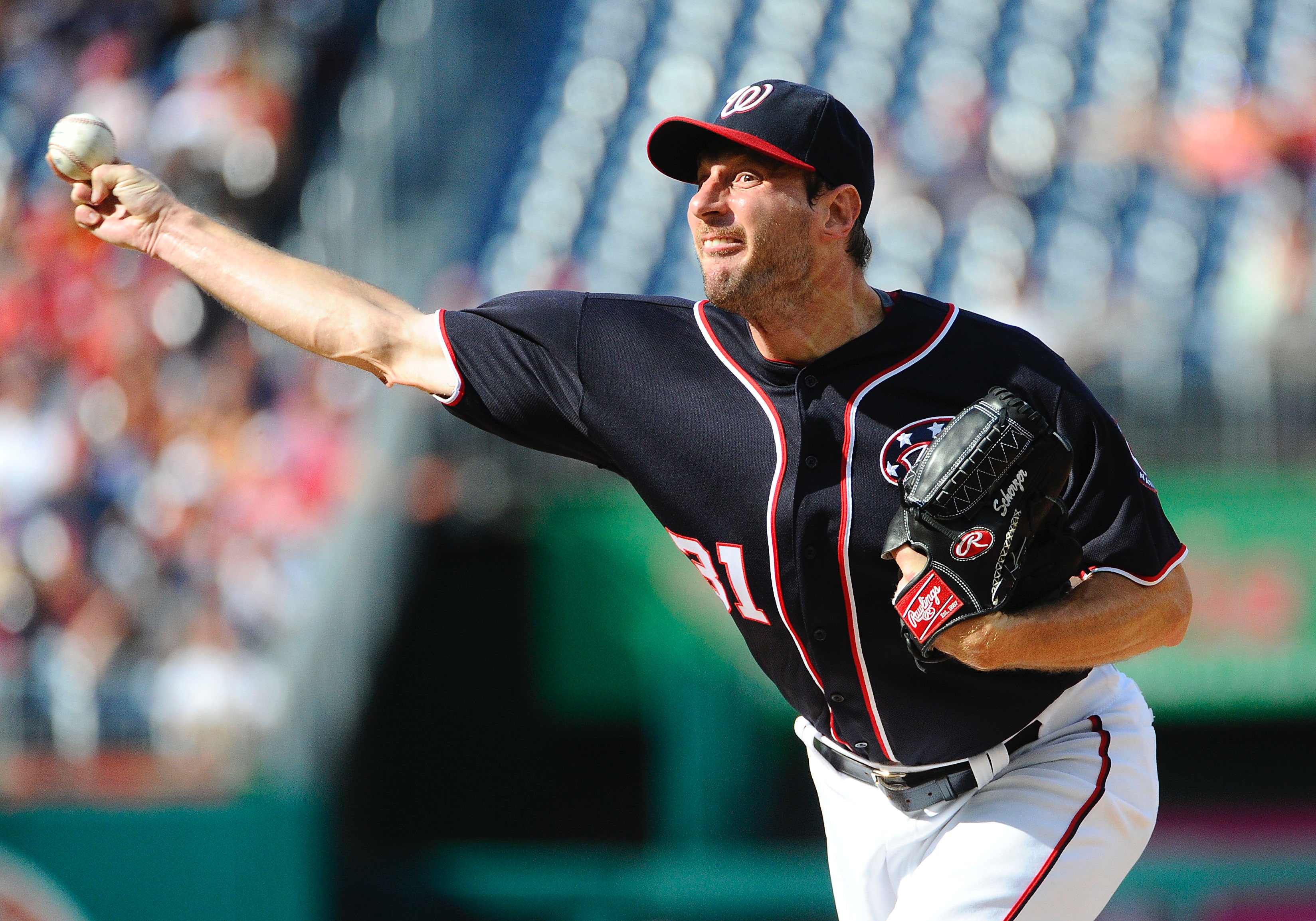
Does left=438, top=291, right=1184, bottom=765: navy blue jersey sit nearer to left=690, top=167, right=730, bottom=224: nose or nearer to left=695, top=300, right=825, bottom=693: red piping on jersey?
left=695, top=300, right=825, bottom=693: red piping on jersey

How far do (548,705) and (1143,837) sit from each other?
4.84 m

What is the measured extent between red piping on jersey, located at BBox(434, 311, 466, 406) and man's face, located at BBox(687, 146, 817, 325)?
1.66 feet

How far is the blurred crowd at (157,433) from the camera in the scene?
6957 millimetres

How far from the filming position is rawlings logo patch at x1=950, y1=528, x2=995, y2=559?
2.40 meters

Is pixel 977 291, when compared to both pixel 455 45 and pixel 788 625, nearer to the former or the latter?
pixel 455 45

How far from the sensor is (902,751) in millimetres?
→ 2822

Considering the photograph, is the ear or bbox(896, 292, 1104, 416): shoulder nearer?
bbox(896, 292, 1104, 416): shoulder

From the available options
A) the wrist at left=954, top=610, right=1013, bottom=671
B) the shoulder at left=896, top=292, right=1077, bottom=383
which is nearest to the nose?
the shoulder at left=896, top=292, right=1077, bottom=383

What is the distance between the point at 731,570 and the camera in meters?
2.86

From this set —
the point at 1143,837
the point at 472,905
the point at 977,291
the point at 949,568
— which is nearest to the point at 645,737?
the point at 472,905

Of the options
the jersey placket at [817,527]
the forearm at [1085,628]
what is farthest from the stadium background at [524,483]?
the jersey placket at [817,527]

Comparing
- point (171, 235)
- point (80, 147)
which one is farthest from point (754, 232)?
point (80, 147)

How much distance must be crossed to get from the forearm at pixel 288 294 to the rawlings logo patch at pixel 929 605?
1.12 m

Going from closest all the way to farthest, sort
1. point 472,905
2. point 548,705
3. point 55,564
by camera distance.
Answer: point 472,905
point 548,705
point 55,564
